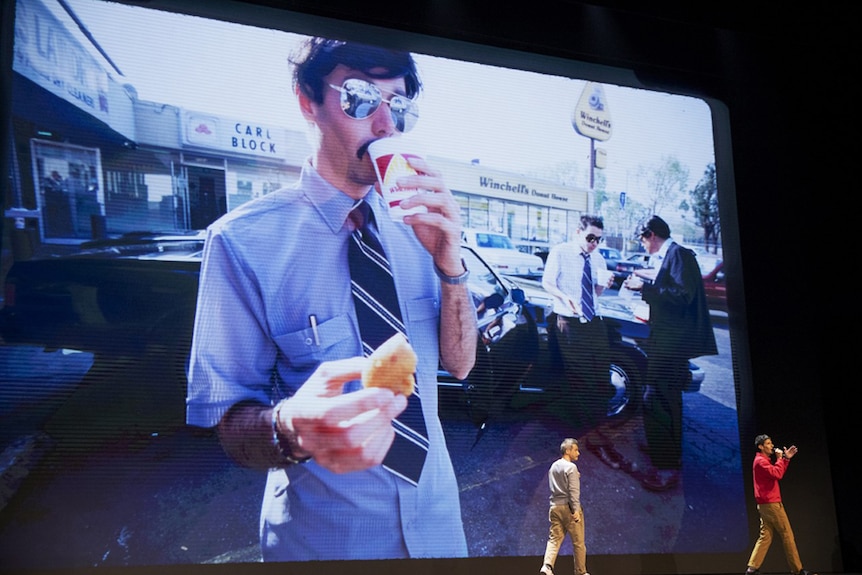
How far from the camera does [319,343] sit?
4.40m

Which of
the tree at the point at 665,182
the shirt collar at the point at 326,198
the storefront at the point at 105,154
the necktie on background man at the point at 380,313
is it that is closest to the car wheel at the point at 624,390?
the tree at the point at 665,182

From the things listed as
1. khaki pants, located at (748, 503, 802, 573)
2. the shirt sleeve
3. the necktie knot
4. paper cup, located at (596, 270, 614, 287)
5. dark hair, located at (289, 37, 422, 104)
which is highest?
dark hair, located at (289, 37, 422, 104)

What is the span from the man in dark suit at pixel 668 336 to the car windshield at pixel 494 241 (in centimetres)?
95

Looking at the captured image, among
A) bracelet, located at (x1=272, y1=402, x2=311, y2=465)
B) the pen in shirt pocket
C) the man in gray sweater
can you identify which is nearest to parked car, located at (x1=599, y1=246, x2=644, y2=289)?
the man in gray sweater

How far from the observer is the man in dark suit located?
203 inches

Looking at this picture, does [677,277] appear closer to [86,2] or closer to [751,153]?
[751,153]

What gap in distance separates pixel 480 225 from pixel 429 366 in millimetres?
972

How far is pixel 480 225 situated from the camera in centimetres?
481

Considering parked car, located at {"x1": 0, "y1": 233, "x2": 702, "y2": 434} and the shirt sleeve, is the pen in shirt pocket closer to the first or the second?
parked car, located at {"x1": 0, "y1": 233, "x2": 702, "y2": 434}

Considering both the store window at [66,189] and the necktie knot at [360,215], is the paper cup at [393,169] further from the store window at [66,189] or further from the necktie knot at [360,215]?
the store window at [66,189]

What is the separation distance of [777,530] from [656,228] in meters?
2.14

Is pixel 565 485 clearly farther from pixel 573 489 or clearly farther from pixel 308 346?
pixel 308 346

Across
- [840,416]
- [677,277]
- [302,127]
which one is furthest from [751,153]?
[302,127]

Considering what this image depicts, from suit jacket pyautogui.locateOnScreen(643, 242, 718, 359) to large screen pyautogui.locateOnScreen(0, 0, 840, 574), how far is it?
0.19 feet
